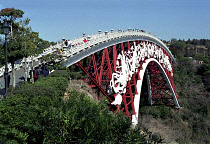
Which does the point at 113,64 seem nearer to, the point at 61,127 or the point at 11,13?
the point at 11,13

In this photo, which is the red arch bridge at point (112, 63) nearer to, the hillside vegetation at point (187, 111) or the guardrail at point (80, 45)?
the guardrail at point (80, 45)

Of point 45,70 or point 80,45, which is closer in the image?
point 45,70

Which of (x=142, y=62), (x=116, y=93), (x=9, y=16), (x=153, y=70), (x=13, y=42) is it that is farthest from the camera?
(x=153, y=70)

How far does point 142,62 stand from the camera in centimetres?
2345

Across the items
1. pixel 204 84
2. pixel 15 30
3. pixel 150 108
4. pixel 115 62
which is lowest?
pixel 150 108

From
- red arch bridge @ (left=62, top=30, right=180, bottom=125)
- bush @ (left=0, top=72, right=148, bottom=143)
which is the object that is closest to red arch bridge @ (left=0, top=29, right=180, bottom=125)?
red arch bridge @ (left=62, top=30, right=180, bottom=125)

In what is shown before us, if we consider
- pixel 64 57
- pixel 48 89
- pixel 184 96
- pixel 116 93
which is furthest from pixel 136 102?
pixel 184 96

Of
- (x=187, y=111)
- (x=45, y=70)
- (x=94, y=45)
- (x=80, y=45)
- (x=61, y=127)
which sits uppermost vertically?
(x=94, y=45)

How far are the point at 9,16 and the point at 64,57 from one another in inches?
202

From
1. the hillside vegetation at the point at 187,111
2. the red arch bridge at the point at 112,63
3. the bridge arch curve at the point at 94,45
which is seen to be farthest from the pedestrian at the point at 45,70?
the hillside vegetation at the point at 187,111

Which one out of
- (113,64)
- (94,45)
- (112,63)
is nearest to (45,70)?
(94,45)

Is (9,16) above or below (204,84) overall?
above

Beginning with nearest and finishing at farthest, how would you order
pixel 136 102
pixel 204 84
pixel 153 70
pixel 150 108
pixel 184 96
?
pixel 136 102, pixel 153 70, pixel 150 108, pixel 184 96, pixel 204 84

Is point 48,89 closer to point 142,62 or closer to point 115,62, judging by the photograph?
point 115,62
